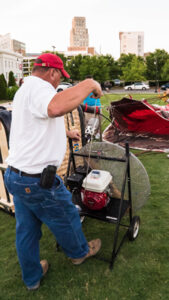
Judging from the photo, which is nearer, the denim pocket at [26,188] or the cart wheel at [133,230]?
the denim pocket at [26,188]

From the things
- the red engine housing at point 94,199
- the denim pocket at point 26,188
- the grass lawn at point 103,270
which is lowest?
the grass lawn at point 103,270

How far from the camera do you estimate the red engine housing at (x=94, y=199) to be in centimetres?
285

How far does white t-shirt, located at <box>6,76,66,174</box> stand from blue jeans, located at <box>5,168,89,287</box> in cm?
→ 15

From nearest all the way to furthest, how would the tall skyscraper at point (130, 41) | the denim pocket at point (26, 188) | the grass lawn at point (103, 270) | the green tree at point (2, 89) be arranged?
the denim pocket at point (26, 188) < the grass lawn at point (103, 270) < the green tree at point (2, 89) < the tall skyscraper at point (130, 41)

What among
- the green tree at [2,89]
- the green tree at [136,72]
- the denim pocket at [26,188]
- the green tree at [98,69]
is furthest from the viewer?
the green tree at [98,69]

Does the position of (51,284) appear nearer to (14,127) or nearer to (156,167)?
(14,127)

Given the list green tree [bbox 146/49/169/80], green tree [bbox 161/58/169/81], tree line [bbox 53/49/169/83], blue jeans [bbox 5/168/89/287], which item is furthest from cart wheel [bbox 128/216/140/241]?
green tree [bbox 146/49/169/80]

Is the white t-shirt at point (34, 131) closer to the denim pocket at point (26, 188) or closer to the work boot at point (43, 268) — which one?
the denim pocket at point (26, 188)

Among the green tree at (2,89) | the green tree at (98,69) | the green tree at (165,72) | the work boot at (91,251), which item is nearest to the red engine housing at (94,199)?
the work boot at (91,251)

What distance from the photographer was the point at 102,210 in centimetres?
296

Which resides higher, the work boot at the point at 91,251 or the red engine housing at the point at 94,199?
the red engine housing at the point at 94,199

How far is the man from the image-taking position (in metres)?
1.75

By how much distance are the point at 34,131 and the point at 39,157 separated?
22 centimetres

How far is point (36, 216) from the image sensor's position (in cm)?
227
